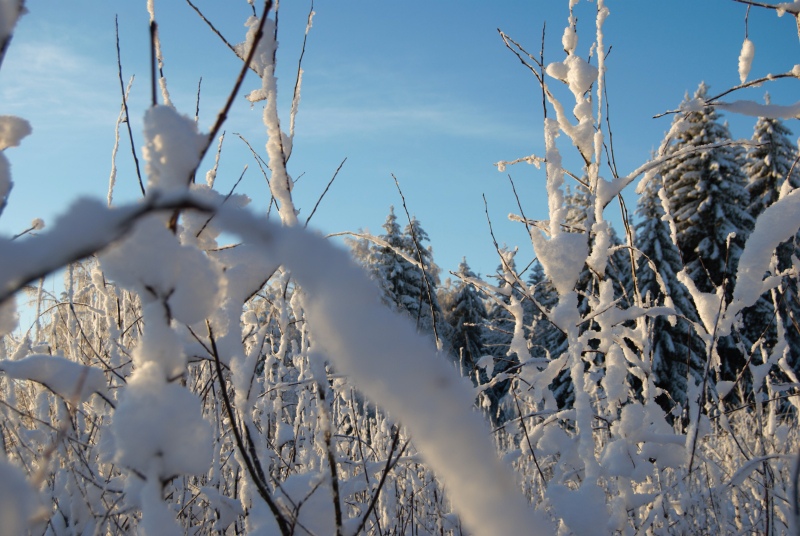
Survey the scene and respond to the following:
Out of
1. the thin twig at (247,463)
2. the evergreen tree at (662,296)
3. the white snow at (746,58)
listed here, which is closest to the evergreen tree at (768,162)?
the evergreen tree at (662,296)

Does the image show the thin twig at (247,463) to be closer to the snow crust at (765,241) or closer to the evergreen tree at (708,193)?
the snow crust at (765,241)

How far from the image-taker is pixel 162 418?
1.32ft

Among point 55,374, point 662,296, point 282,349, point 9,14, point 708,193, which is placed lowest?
point 55,374

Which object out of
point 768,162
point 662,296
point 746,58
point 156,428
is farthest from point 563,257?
point 768,162

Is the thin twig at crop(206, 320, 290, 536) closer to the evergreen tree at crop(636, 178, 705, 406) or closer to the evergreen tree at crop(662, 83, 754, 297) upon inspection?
the evergreen tree at crop(636, 178, 705, 406)

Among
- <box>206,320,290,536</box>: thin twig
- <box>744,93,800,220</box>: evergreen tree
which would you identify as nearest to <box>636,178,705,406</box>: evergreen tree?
<box>744,93,800,220</box>: evergreen tree

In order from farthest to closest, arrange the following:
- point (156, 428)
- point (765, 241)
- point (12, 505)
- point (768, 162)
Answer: point (768, 162) → point (765, 241) → point (156, 428) → point (12, 505)

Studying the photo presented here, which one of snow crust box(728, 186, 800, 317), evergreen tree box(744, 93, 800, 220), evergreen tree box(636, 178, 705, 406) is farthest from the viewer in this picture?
evergreen tree box(744, 93, 800, 220)

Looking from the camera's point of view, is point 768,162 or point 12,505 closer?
point 12,505

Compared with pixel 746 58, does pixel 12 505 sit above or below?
below

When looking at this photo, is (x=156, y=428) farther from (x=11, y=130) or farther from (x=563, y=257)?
(x=563, y=257)

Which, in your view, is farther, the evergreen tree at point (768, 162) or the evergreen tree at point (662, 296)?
the evergreen tree at point (768, 162)

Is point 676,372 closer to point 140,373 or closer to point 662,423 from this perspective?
point 662,423

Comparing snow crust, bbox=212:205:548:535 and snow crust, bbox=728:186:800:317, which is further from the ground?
snow crust, bbox=728:186:800:317
